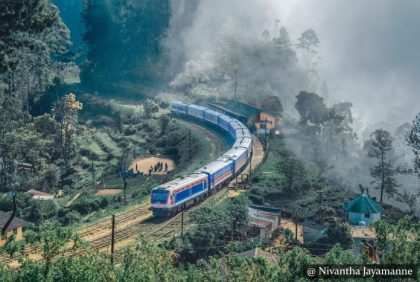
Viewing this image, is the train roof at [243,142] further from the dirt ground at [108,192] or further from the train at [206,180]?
the dirt ground at [108,192]

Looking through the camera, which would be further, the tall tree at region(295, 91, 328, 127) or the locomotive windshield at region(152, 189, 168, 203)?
the tall tree at region(295, 91, 328, 127)

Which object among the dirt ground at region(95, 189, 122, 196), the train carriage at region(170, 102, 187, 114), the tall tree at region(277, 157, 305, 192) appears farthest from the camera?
the train carriage at region(170, 102, 187, 114)

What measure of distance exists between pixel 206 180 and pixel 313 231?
13.4 m

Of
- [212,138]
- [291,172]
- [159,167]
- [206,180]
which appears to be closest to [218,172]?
[206,180]

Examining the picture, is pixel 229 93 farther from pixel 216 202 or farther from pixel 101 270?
pixel 101 270

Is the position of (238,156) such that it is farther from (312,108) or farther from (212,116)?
(312,108)

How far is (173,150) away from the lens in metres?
98.4

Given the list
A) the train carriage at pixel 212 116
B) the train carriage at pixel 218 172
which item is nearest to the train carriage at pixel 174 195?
the train carriage at pixel 218 172

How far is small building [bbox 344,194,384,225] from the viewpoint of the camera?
195ft

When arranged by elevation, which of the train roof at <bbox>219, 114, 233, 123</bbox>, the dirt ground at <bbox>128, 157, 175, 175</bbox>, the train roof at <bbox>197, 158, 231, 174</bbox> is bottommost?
the dirt ground at <bbox>128, 157, 175, 175</bbox>

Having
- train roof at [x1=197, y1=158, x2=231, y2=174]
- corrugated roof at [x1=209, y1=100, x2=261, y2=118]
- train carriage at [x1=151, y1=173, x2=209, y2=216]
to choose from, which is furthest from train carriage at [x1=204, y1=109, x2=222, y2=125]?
train carriage at [x1=151, y1=173, x2=209, y2=216]

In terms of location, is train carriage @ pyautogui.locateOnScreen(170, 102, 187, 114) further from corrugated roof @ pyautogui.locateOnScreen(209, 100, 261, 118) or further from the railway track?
the railway track

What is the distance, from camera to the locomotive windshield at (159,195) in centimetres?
5641

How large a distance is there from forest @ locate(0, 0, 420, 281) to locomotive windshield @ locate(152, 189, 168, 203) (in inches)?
78.8
